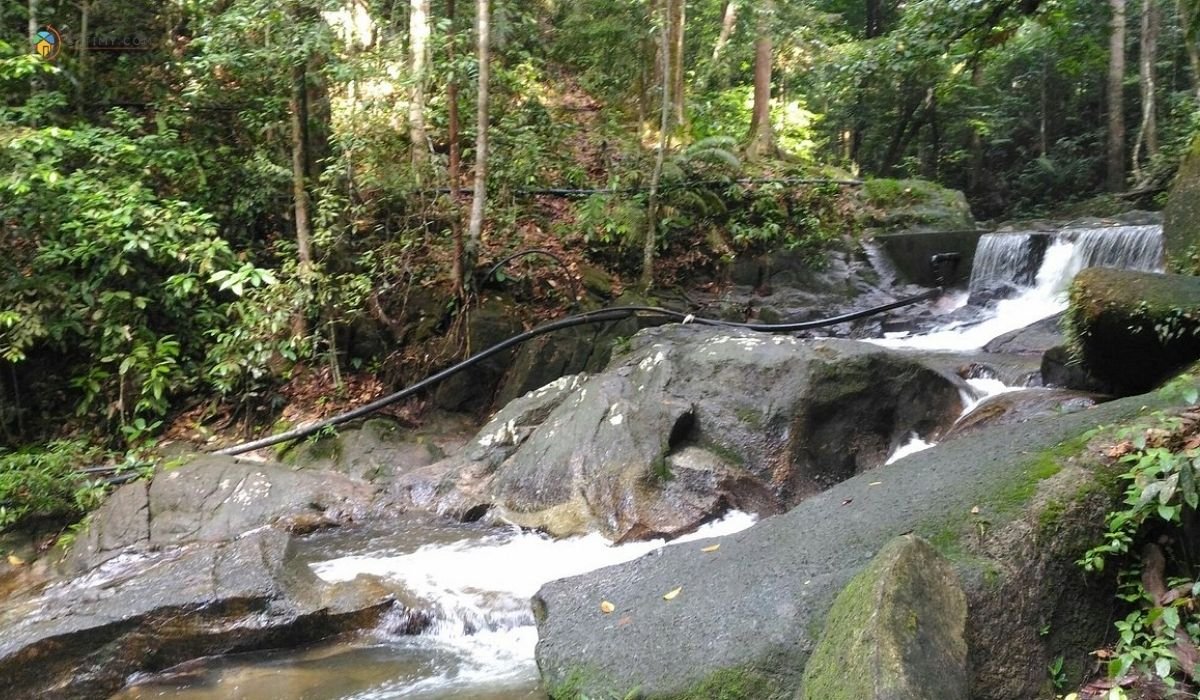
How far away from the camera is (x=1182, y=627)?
301 cm

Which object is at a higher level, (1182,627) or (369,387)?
(1182,627)

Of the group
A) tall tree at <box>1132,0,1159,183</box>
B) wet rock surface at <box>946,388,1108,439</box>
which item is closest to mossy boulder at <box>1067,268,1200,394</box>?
wet rock surface at <box>946,388,1108,439</box>

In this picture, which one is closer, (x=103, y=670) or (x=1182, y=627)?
(x=1182, y=627)

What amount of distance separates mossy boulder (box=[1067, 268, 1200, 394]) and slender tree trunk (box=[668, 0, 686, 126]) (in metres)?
8.65

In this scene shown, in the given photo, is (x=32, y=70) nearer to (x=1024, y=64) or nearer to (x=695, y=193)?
(x=695, y=193)

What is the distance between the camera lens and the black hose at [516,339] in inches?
342

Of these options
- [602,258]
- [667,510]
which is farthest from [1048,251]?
[667,510]

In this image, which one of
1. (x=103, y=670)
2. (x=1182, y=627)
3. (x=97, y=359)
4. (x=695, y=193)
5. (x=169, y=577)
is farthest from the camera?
(x=695, y=193)

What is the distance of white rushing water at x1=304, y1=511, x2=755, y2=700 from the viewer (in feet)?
15.9

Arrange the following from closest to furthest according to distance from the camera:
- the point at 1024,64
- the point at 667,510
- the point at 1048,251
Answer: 1. the point at 667,510
2. the point at 1048,251
3. the point at 1024,64

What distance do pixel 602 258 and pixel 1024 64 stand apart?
15.8 m

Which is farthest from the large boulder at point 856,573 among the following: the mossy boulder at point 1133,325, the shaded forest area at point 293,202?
the shaded forest area at point 293,202

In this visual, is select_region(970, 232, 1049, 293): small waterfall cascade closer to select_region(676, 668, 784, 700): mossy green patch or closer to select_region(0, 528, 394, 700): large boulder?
select_region(676, 668, 784, 700): mossy green patch

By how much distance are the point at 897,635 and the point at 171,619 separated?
4.49m
